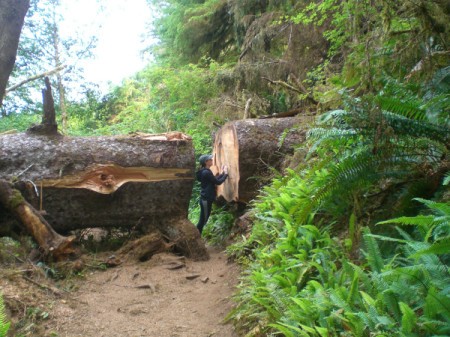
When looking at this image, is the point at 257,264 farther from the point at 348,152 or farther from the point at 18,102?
the point at 18,102

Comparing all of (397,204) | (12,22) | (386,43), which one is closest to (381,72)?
(386,43)

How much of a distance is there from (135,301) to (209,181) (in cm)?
380

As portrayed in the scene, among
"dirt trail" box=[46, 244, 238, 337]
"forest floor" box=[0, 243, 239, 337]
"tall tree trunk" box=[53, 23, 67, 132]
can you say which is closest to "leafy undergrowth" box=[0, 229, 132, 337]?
"forest floor" box=[0, 243, 239, 337]

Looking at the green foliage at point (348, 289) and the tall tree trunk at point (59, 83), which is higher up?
the tall tree trunk at point (59, 83)

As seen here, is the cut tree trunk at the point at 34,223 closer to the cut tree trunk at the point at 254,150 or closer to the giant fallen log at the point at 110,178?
the giant fallen log at the point at 110,178

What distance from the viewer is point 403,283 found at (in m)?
2.72

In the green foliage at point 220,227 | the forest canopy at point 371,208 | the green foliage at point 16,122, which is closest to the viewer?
the forest canopy at point 371,208

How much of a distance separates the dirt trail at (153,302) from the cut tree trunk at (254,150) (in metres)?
1.58

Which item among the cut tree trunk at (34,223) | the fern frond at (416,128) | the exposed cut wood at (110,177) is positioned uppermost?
the fern frond at (416,128)

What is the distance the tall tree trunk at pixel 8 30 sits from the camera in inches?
157

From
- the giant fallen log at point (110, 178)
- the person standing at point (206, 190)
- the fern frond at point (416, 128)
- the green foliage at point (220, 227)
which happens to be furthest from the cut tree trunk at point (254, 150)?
the fern frond at point (416, 128)

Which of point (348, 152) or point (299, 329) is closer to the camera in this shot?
point (299, 329)

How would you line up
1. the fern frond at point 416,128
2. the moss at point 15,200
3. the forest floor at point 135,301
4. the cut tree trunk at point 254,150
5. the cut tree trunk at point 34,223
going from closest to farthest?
the fern frond at point 416,128, the forest floor at point 135,301, the cut tree trunk at point 34,223, the moss at point 15,200, the cut tree trunk at point 254,150

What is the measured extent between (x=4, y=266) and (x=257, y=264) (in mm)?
3689
